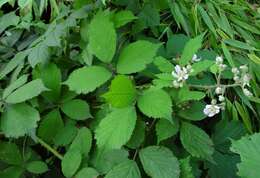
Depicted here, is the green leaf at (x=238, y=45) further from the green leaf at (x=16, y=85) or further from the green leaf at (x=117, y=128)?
the green leaf at (x=16, y=85)

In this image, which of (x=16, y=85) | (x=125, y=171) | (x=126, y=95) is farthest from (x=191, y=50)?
(x=16, y=85)

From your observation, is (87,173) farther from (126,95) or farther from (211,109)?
(211,109)

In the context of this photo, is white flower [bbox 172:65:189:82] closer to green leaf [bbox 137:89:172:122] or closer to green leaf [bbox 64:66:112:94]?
green leaf [bbox 137:89:172:122]

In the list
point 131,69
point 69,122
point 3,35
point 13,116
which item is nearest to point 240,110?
point 131,69

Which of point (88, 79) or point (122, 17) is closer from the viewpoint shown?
point (88, 79)

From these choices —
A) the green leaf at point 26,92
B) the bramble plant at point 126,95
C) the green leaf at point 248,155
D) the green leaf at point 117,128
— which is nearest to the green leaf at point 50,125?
the bramble plant at point 126,95

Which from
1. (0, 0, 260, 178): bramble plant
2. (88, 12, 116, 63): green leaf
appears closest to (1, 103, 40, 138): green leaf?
(0, 0, 260, 178): bramble plant
